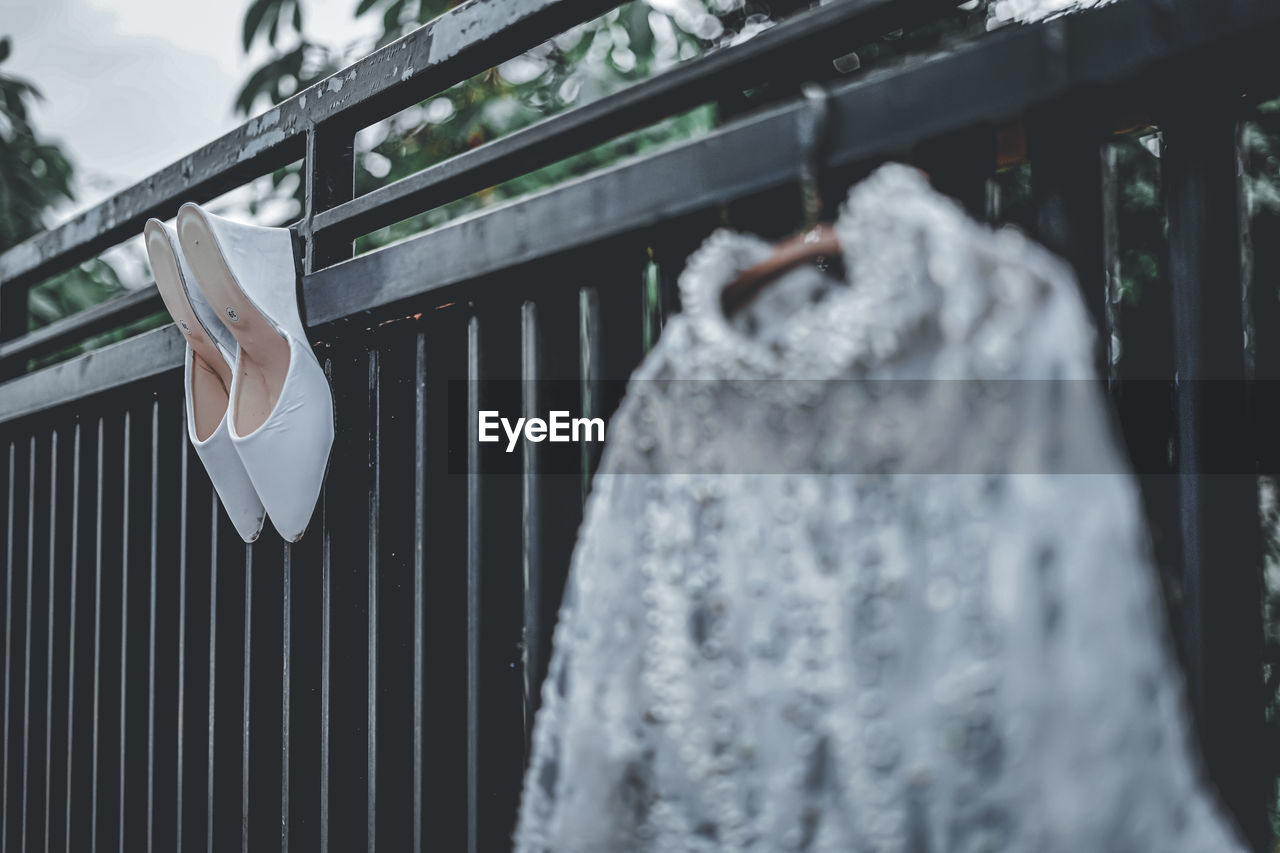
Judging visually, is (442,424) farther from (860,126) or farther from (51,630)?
(51,630)

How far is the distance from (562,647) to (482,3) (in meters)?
0.79

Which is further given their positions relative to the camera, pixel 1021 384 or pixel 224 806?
pixel 224 806

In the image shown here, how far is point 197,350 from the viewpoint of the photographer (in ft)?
5.03

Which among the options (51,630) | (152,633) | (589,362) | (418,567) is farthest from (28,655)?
(589,362)

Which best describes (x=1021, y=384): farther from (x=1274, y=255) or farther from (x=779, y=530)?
(x=1274, y=255)

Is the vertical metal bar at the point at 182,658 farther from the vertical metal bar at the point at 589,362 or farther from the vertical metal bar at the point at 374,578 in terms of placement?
the vertical metal bar at the point at 589,362

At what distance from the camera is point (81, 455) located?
209cm

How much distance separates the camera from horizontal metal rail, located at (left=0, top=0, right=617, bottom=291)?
122cm

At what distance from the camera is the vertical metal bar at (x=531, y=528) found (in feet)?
3.65

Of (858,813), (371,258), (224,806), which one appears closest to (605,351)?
(371,258)

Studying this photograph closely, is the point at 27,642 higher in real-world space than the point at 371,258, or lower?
lower

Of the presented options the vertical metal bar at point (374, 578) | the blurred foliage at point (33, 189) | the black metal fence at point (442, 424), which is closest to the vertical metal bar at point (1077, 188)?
the black metal fence at point (442, 424)

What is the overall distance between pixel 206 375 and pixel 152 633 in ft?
1.73

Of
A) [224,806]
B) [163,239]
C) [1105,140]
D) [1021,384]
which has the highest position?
[163,239]
